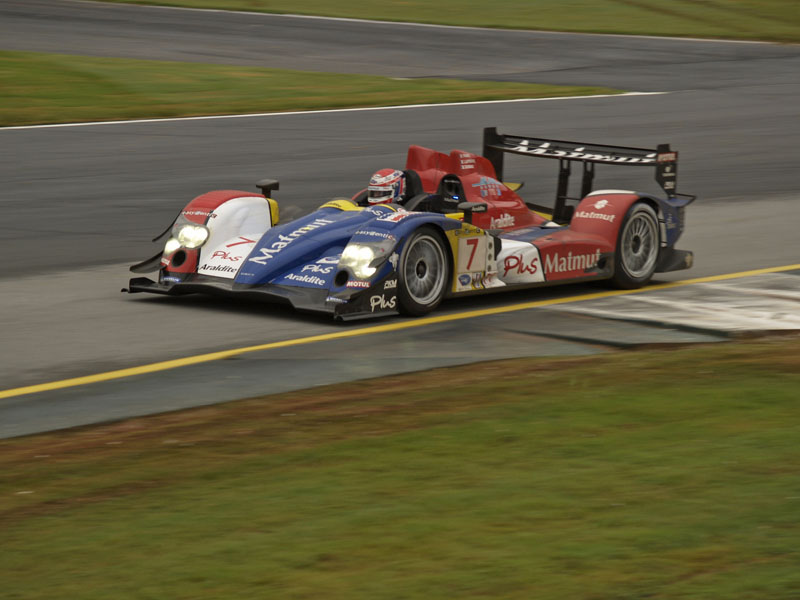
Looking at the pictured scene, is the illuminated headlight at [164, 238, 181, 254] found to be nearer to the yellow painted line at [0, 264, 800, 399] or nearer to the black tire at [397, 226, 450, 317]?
the yellow painted line at [0, 264, 800, 399]

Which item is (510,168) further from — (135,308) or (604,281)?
(135,308)

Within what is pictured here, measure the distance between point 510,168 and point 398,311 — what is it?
9.85m

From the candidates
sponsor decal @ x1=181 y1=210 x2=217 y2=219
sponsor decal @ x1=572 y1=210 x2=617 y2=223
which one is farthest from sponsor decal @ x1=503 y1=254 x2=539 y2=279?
sponsor decal @ x1=181 y1=210 x2=217 y2=219

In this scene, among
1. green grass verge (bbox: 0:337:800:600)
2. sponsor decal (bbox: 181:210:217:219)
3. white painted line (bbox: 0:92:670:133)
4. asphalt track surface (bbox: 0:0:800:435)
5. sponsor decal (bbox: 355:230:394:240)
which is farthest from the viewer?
white painted line (bbox: 0:92:670:133)

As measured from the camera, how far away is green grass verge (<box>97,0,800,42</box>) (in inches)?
1662

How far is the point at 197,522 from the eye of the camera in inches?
226

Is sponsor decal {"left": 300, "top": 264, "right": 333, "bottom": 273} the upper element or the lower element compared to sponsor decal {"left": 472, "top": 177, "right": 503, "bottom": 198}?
lower

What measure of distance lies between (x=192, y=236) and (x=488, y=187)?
272cm

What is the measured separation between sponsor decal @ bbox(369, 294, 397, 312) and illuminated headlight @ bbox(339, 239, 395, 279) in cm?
19

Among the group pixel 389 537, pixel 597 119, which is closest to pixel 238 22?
pixel 597 119

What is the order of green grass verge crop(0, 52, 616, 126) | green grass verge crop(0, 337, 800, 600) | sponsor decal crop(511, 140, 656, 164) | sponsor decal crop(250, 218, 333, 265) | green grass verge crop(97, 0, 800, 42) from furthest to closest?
green grass verge crop(97, 0, 800, 42) < green grass verge crop(0, 52, 616, 126) < sponsor decal crop(511, 140, 656, 164) < sponsor decal crop(250, 218, 333, 265) < green grass verge crop(0, 337, 800, 600)

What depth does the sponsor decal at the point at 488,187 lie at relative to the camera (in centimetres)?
1219

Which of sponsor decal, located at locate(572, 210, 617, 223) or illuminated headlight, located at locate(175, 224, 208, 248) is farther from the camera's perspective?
sponsor decal, located at locate(572, 210, 617, 223)

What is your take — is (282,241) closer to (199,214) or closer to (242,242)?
(242,242)
